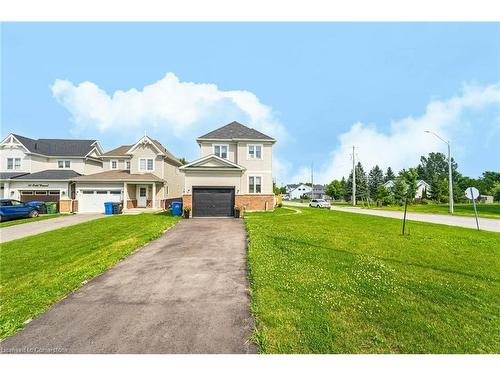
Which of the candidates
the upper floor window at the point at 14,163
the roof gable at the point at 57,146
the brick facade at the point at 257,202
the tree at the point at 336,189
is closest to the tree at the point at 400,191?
the tree at the point at 336,189

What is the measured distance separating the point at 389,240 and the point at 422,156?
360ft

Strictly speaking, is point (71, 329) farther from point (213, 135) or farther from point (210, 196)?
point (213, 135)

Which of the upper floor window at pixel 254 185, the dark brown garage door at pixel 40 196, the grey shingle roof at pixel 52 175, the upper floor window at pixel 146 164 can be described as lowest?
the dark brown garage door at pixel 40 196

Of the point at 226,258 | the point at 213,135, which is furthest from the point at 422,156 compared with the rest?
the point at 226,258

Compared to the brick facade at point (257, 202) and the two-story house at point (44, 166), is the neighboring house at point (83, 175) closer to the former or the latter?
the two-story house at point (44, 166)

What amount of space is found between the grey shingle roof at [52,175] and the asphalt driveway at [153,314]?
27527 mm

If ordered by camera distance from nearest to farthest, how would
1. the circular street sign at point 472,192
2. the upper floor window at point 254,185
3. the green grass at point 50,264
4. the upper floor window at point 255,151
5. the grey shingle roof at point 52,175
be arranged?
the green grass at point 50,264
the circular street sign at point 472,192
the upper floor window at point 254,185
the upper floor window at point 255,151
the grey shingle roof at point 52,175

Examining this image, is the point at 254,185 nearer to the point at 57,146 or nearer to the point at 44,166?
the point at 44,166

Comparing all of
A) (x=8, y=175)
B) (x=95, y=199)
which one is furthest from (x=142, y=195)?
(x=8, y=175)

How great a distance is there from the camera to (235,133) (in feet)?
83.4

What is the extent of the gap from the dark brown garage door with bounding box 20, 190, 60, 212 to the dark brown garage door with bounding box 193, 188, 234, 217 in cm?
1965

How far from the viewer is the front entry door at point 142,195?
2691cm

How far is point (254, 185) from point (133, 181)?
13.3 meters

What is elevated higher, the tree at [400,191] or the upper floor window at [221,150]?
the upper floor window at [221,150]
